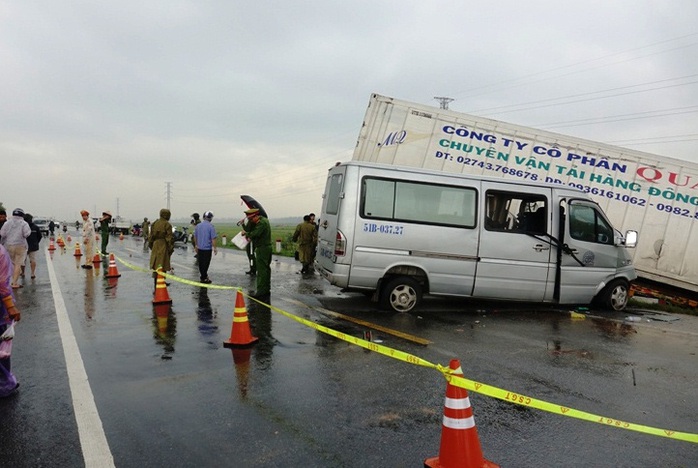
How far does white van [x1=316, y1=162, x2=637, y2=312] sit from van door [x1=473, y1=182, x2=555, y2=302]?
2 cm

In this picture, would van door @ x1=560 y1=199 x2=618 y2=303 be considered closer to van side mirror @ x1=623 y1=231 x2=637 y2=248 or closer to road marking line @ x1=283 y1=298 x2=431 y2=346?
van side mirror @ x1=623 y1=231 x2=637 y2=248

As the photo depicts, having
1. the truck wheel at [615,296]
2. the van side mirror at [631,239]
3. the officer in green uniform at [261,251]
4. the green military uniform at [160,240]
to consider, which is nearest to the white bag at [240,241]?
the officer in green uniform at [261,251]

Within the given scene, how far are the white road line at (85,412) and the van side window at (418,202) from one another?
4.82 m

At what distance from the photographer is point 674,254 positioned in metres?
11.2

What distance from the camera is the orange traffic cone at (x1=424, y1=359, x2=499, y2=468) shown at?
9.62 ft

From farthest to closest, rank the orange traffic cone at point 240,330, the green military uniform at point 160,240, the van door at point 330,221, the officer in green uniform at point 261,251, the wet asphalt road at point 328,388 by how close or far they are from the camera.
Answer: the green military uniform at point 160,240
the officer in green uniform at point 261,251
the van door at point 330,221
the orange traffic cone at point 240,330
the wet asphalt road at point 328,388

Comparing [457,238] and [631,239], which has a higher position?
[631,239]

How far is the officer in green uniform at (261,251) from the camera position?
9711 mm

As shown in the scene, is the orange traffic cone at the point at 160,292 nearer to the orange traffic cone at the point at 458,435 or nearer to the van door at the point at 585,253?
the orange traffic cone at the point at 458,435

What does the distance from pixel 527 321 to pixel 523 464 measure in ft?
17.8

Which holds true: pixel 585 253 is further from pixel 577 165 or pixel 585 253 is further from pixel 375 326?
pixel 375 326

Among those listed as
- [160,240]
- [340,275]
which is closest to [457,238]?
[340,275]

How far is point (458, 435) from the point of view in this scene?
2.94 meters

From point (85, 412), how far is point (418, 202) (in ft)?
19.8
